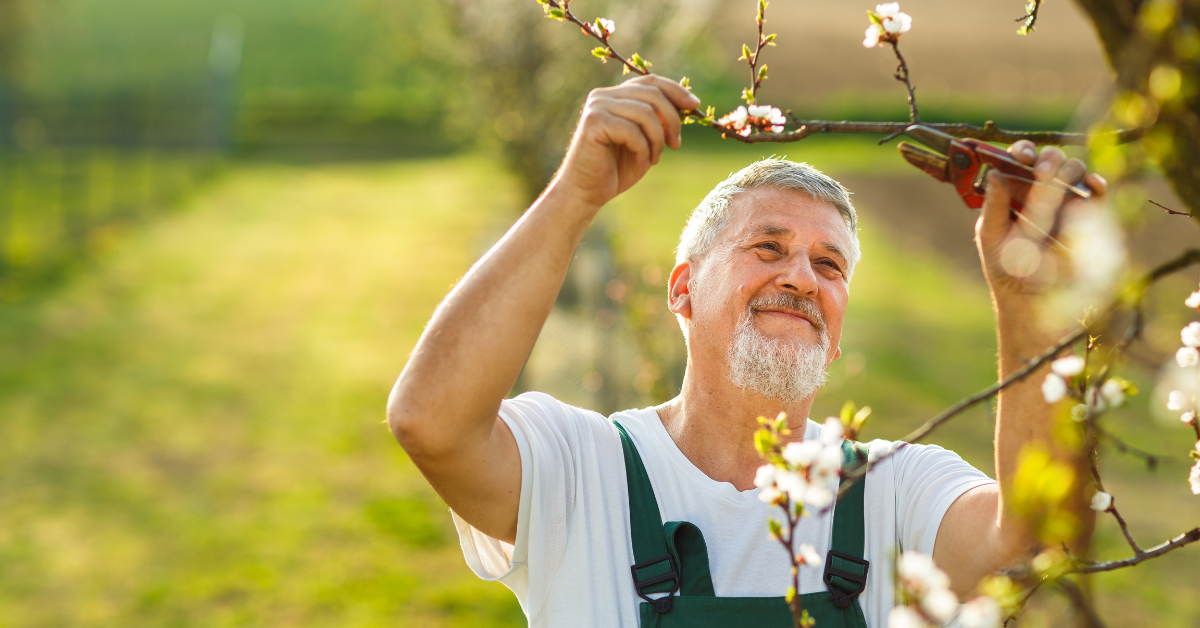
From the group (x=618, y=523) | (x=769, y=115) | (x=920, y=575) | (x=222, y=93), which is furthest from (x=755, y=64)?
(x=222, y=93)

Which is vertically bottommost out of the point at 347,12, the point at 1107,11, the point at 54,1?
the point at 347,12

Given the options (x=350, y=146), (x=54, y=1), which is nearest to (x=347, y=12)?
(x=350, y=146)

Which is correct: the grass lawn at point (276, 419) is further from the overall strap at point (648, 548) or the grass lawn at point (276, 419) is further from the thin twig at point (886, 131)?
the overall strap at point (648, 548)

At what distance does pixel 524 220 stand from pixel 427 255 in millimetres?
15965

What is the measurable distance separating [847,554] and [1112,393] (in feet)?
3.43

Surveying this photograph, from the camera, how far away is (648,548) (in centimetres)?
222

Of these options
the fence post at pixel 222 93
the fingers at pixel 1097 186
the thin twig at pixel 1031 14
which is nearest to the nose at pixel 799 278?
the thin twig at pixel 1031 14

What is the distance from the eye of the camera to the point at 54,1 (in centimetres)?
2075

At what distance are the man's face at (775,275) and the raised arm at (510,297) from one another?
1.99ft

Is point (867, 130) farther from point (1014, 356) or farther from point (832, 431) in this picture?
point (832, 431)

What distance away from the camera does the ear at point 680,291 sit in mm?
2791

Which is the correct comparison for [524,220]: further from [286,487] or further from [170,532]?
[286,487]

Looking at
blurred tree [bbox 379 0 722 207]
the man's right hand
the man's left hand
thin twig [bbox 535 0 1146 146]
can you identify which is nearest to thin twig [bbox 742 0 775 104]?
thin twig [bbox 535 0 1146 146]

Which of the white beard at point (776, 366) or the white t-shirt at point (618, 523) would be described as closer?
the white t-shirt at point (618, 523)
